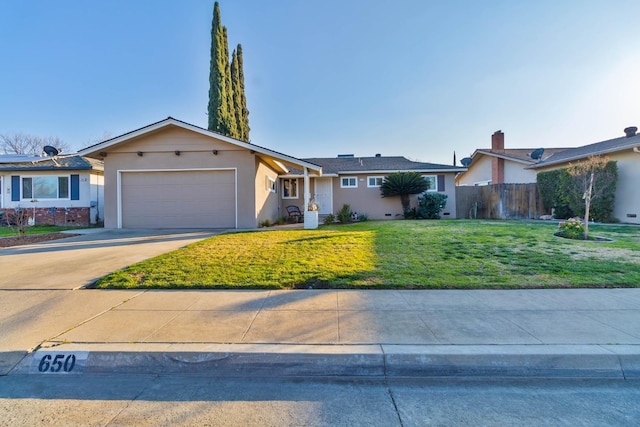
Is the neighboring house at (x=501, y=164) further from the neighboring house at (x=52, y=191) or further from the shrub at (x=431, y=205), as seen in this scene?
the neighboring house at (x=52, y=191)

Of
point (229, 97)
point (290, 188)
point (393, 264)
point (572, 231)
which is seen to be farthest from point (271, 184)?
point (572, 231)

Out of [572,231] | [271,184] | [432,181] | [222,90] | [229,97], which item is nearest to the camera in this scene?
[572,231]

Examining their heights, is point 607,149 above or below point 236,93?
below

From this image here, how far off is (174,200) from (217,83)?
373 inches

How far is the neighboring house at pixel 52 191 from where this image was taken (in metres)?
16.6

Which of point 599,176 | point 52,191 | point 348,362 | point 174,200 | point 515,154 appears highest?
point 515,154

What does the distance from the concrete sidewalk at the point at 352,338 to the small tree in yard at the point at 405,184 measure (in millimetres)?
12763

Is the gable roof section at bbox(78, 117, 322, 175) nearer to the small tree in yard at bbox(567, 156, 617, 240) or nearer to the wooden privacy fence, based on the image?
the small tree in yard at bbox(567, 156, 617, 240)

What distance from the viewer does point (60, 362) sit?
3.21 meters

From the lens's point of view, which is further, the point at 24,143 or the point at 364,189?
the point at 24,143

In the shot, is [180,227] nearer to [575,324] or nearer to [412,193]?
[412,193]

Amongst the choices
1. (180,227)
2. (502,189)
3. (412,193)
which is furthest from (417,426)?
(502,189)

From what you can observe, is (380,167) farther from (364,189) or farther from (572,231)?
(572,231)

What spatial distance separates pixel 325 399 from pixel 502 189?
19.1 metres
